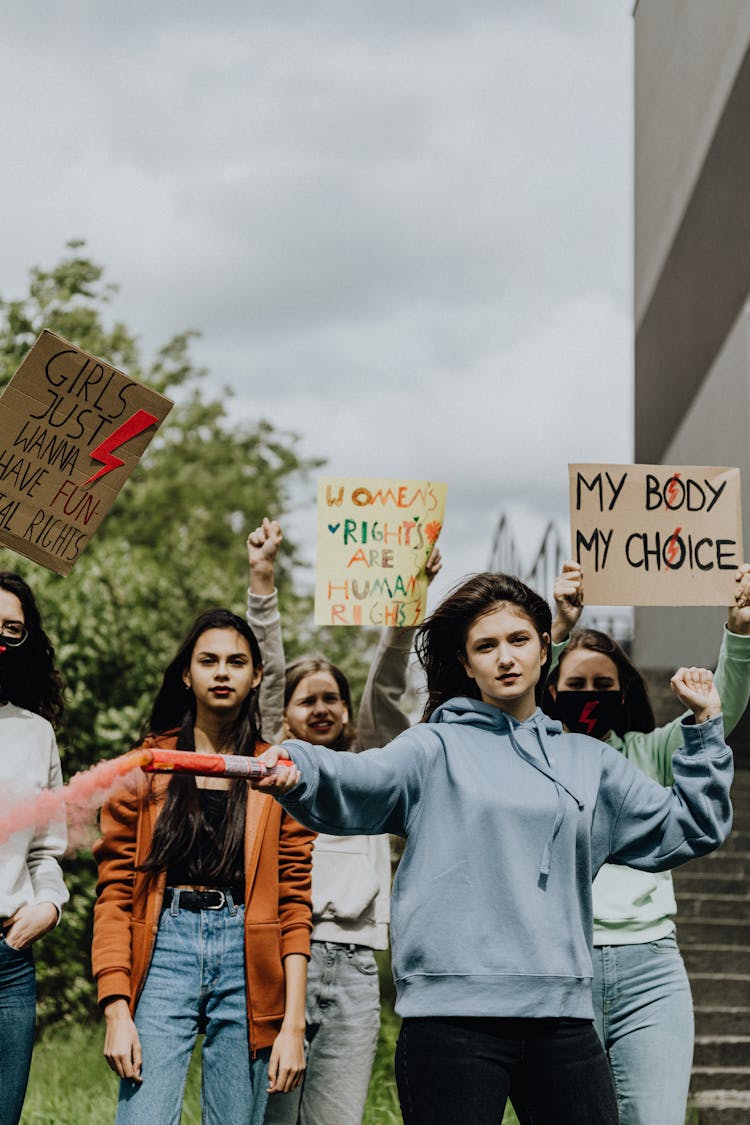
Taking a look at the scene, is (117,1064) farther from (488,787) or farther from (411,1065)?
(488,787)

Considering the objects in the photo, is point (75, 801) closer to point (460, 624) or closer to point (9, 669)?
point (9, 669)

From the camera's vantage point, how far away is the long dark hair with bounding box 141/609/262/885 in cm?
356

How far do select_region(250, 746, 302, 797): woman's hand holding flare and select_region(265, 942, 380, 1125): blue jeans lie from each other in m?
1.55

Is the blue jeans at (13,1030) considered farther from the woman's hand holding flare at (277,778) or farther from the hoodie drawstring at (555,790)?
the hoodie drawstring at (555,790)

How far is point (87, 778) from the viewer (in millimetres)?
3105

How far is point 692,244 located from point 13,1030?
34.3 feet

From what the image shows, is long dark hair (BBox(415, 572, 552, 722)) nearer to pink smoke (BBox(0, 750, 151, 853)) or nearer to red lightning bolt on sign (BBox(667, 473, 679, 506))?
pink smoke (BBox(0, 750, 151, 853))

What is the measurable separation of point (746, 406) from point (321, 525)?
5.01 m

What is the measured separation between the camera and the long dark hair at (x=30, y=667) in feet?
12.8

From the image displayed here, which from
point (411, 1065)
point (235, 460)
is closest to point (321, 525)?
point (411, 1065)

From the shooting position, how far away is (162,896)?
354cm

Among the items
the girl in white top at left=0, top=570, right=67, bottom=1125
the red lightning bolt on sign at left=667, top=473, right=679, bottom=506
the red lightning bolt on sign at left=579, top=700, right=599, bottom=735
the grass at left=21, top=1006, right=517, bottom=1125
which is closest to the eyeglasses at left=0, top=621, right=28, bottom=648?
the girl in white top at left=0, top=570, right=67, bottom=1125

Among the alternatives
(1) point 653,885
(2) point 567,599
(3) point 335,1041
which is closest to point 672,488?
(2) point 567,599

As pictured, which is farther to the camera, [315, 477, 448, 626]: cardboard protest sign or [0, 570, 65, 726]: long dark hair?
[315, 477, 448, 626]: cardboard protest sign
